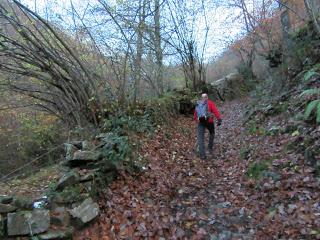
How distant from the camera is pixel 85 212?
4984 millimetres

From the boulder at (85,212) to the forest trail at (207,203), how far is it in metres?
0.14

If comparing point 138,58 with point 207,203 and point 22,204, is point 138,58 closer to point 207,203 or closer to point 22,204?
point 207,203

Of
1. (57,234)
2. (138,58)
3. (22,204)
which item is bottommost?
(57,234)

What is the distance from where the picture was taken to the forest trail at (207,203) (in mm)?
4855

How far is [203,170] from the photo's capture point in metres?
7.75

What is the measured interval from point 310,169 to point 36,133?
10.6 meters

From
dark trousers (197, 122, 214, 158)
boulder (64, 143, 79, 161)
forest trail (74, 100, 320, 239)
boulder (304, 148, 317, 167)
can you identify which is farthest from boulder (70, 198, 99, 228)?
dark trousers (197, 122, 214, 158)

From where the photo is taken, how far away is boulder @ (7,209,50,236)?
14.3ft

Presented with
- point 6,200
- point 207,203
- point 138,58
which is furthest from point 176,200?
point 138,58

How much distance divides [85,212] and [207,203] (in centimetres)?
224

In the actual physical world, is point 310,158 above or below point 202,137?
below

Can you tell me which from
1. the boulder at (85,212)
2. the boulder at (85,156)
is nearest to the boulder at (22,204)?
the boulder at (85,212)

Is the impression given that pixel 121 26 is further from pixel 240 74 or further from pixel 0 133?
pixel 240 74

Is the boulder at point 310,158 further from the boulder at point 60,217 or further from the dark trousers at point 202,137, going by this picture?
the boulder at point 60,217
